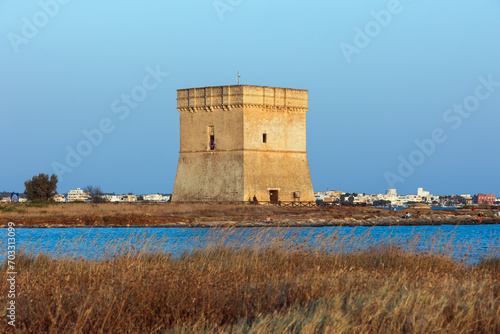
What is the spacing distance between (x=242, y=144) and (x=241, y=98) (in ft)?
7.38

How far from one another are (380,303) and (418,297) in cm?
35

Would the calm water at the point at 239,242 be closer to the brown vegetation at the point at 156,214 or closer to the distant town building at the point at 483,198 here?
the brown vegetation at the point at 156,214

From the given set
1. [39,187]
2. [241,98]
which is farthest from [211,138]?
[39,187]

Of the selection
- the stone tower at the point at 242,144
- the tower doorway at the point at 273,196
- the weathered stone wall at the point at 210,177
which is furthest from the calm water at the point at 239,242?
the tower doorway at the point at 273,196

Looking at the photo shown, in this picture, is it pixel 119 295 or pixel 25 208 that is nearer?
pixel 119 295

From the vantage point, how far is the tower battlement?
102 feet

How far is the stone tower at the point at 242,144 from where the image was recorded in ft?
102

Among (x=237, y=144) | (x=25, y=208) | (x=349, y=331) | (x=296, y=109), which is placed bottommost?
(x=349, y=331)

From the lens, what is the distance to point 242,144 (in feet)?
102

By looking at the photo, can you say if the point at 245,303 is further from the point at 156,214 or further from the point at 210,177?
the point at 210,177

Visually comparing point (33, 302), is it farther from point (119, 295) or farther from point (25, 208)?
point (25, 208)

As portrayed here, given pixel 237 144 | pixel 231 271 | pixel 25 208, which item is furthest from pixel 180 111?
pixel 231 271

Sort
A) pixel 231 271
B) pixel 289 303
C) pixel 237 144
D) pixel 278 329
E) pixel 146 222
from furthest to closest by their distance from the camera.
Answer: pixel 237 144 < pixel 146 222 < pixel 231 271 < pixel 289 303 < pixel 278 329

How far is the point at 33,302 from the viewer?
16.7ft
